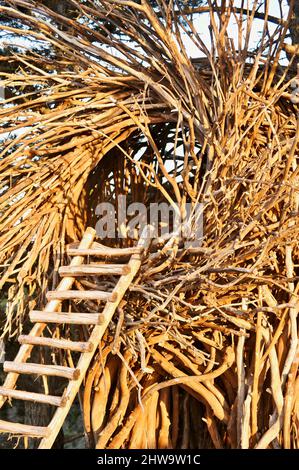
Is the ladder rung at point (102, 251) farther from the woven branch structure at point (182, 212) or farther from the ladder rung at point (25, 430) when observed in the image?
the ladder rung at point (25, 430)

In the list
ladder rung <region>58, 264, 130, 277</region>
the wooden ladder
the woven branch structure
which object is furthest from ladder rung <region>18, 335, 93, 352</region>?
ladder rung <region>58, 264, 130, 277</region>

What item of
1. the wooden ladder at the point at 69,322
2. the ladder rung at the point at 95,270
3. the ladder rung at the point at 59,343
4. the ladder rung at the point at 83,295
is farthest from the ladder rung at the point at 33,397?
the ladder rung at the point at 95,270

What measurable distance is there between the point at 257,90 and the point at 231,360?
1.24 meters

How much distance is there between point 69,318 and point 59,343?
10cm

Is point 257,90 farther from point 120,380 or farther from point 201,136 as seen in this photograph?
point 120,380

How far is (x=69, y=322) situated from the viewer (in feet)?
8.31

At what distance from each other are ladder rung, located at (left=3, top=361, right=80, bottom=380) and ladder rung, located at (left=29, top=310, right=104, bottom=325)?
0.58 ft

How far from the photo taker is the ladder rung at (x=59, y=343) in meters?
2.44

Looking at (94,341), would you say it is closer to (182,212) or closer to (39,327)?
(39,327)

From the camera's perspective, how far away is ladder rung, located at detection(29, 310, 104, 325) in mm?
2465

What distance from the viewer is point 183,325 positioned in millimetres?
2762

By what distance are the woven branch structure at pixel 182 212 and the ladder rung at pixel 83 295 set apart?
0.10 meters

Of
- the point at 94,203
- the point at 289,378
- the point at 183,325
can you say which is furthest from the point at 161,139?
the point at 289,378

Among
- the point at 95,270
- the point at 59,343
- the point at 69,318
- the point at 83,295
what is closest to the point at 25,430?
the point at 59,343
